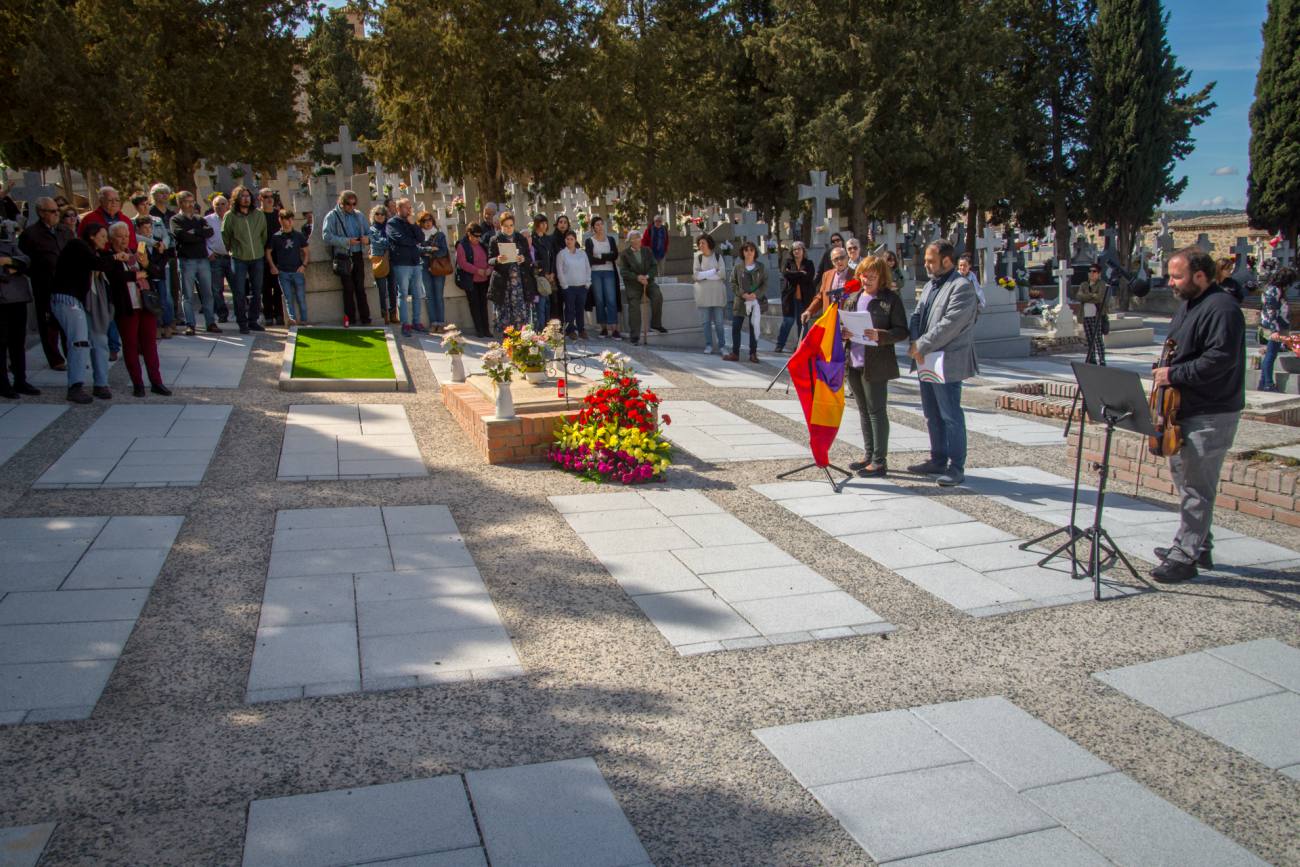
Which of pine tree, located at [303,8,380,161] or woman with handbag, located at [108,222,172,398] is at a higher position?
pine tree, located at [303,8,380,161]

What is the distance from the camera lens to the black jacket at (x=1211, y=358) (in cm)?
545

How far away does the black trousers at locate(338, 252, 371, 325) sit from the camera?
13820 mm

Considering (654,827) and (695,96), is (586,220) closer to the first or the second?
(695,96)

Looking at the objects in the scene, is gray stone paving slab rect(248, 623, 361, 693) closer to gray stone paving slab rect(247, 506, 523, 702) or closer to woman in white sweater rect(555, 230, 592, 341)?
gray stone paving slab rect(247, 506, 523, 702)

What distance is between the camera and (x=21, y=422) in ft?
28.1

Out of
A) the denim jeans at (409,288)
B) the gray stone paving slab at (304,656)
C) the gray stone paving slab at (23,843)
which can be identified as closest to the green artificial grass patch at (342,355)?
the denim jeans at (409,288)

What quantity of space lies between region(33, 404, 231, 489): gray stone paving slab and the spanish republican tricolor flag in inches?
185

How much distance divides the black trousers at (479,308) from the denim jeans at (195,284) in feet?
11.2

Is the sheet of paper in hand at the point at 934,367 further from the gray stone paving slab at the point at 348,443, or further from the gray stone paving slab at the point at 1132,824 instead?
the gray stone paving slab at the point at 1132,824

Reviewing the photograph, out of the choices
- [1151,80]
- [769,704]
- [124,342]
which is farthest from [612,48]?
[1151,80]

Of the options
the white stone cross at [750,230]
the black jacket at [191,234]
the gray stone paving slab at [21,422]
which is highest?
the white stone cross at [750,230]

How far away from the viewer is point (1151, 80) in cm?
3416

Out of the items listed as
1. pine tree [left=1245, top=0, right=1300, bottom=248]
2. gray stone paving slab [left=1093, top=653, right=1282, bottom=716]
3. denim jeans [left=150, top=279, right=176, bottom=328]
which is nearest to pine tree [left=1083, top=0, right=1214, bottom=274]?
pine tree [left=1245, top=0, right=1300, bottom=248]

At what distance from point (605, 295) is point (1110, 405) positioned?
1061 centimetres
